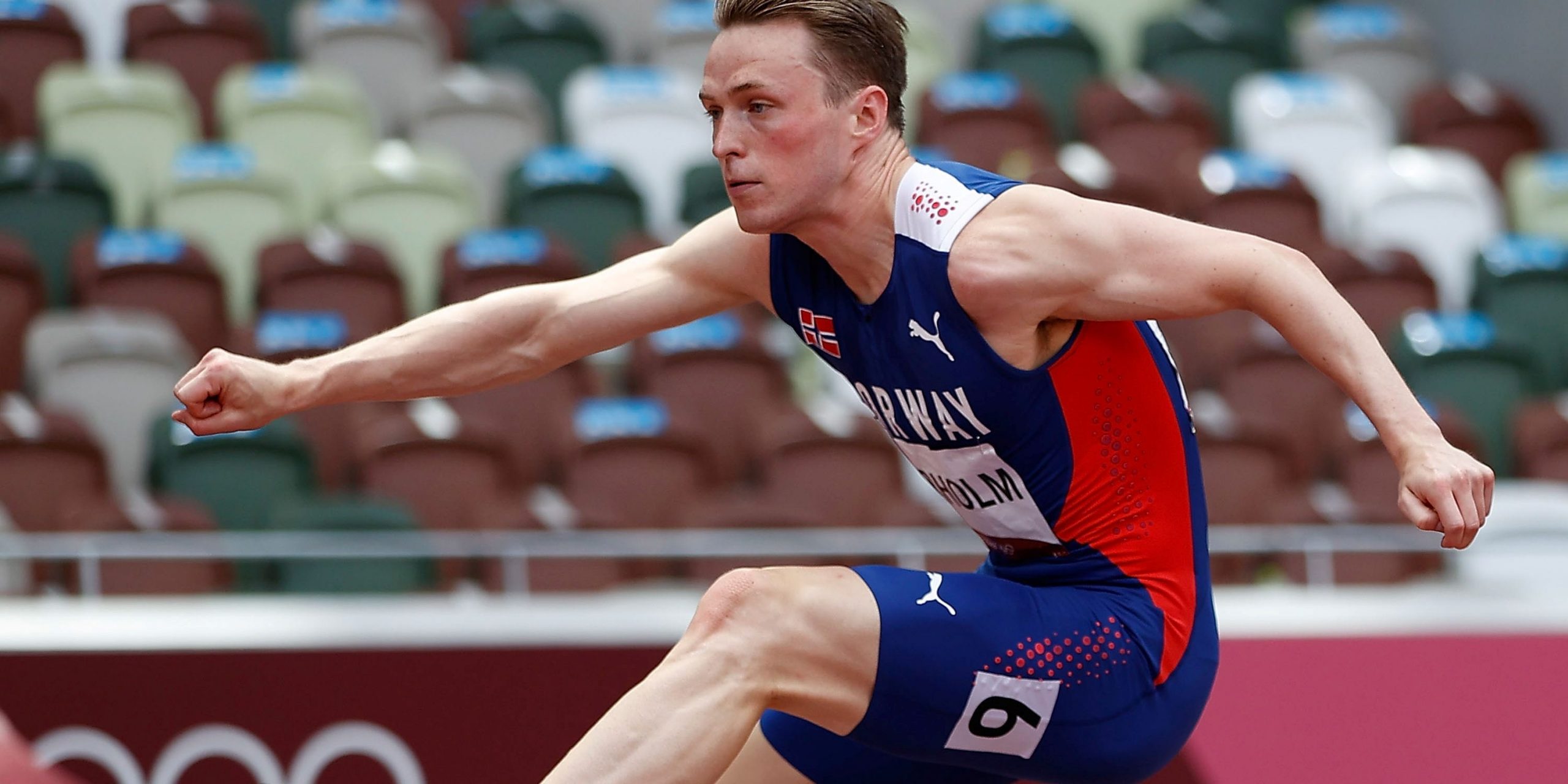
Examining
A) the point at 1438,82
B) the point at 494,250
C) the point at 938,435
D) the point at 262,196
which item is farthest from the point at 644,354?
the point at 1438,82

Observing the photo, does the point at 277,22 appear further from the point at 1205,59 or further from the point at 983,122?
the point at 1205,59

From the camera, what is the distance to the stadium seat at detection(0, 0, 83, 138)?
9.09 metres

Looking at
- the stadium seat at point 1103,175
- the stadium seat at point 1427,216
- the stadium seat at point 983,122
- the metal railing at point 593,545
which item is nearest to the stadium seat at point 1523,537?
the metal railing at point 593,545

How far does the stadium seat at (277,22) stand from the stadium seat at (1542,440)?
674cm

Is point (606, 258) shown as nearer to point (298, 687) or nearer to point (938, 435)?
point (298, 687)

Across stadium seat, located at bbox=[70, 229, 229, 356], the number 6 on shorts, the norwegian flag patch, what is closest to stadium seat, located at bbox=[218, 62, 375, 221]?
stadium seat, located at bbox=[70, 229, 229, 356]

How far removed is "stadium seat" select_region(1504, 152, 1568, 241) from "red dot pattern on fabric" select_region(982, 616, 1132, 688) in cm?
727

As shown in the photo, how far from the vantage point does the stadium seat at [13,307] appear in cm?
713

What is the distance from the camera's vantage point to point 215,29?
959 centimetres

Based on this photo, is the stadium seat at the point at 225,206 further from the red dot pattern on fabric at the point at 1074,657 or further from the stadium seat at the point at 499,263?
the red dot pattern on fabric at the point at 1074,657

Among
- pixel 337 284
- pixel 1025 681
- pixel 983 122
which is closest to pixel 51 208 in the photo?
pixel 337 284

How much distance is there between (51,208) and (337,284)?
1.46 metres

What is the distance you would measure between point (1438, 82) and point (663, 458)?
676 cm

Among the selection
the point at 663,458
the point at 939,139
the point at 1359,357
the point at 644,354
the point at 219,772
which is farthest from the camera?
the point at 939,139
